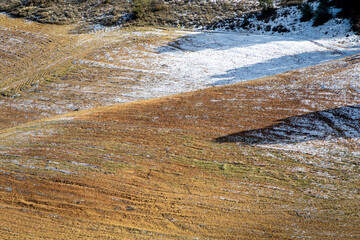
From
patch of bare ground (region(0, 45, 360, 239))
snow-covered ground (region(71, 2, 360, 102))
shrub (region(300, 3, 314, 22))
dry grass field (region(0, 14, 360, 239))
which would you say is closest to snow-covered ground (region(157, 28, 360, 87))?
snow-covered ground (region(71, 2, 360, 102))

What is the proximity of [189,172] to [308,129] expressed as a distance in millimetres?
6648

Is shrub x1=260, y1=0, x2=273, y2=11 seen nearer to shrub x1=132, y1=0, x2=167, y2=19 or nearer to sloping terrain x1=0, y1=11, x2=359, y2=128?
sloping terrain x1=0, y1=11, x2=359, y2=128

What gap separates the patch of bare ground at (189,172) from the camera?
8602 millimetres

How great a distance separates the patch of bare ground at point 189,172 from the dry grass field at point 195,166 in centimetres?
4

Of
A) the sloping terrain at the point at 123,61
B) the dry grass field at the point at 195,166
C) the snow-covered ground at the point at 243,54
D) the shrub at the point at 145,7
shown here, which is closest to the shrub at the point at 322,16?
the sloping terrain at the point at 123,61

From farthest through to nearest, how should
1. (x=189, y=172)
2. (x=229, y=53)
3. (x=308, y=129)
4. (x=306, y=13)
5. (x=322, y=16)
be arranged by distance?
(x=306, y=13), (x=322, y=16), (x=229, y=53), (x=308, y=129), (x=189, y=172)

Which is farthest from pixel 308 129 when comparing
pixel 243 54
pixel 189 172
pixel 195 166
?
pixel 243 54

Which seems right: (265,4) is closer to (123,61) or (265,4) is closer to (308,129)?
(123,61)

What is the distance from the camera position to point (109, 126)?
13602mm

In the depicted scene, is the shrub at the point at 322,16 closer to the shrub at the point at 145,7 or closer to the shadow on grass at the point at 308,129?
the shrub at the point at 145,7

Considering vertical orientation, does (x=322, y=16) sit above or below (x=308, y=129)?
above

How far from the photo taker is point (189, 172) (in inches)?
419

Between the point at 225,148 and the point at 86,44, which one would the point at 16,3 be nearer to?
the point at 86,44

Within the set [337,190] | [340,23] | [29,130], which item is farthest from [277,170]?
[340,23]
